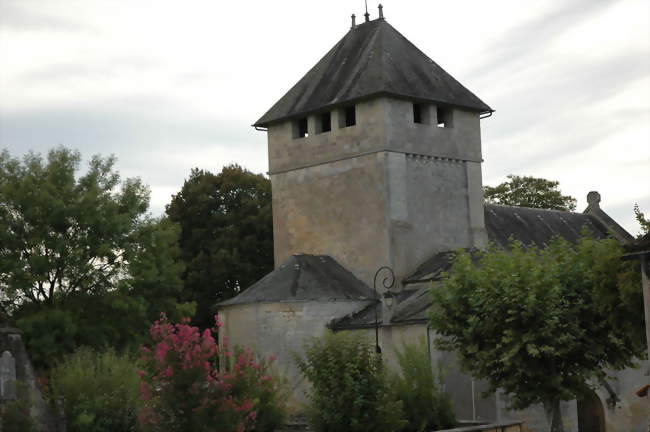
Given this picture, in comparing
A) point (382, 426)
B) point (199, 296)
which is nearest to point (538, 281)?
point (382, 426)

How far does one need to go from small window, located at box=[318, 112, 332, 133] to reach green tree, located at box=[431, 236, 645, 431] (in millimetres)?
14498

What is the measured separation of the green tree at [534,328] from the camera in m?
25.9

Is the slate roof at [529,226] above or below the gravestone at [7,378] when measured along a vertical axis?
above

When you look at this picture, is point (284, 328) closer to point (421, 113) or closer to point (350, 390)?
point (421, 113)

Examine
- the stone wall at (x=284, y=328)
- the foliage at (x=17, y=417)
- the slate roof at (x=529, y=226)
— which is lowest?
the foliage at (x=17, y=417)

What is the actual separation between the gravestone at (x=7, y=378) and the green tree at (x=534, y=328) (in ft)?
32.9

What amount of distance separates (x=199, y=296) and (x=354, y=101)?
15134mm

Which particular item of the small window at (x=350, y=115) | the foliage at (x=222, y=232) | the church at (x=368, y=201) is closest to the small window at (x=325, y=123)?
the church at (x=368, y=201)

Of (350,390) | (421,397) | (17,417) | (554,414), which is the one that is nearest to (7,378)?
(17,417)

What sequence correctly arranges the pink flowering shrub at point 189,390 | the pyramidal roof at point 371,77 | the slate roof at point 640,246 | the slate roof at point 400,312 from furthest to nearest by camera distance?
the pyramidal roof at point 371,77 < the slate roof at point 400,312 < the pink flowering shrub at point 189,390 < the slate roof at point 640,246

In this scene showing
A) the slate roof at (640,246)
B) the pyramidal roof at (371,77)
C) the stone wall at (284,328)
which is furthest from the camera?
the pyramidal roof at (371,77)

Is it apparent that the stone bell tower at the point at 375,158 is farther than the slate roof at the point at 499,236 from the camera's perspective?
Yes

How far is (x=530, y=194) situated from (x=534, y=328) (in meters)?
38.5

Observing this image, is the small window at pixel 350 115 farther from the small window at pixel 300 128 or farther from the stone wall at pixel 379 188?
the small window at pixel 300 128
